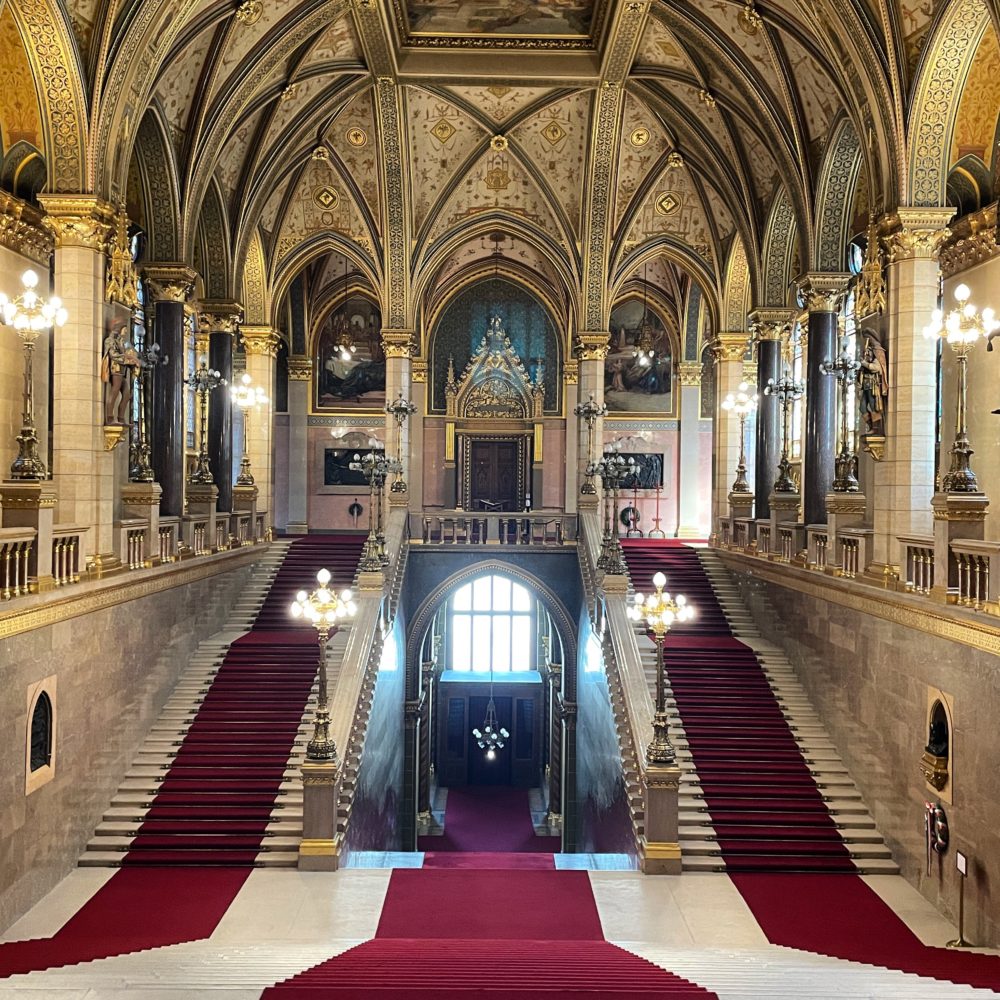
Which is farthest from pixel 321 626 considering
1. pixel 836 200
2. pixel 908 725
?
pixel 836 200

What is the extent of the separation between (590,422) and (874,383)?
8.53 metres

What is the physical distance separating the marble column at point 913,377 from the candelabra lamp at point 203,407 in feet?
39.1

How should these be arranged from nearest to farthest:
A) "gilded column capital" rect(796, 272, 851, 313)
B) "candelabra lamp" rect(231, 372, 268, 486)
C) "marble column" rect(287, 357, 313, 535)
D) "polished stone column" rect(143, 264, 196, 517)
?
1. "gilded column capital" rect(796, 272, 851, 313)
2. "polished stone column" rect(143, 264, 196, 517)
3. "candelabra lamp" rect(231, 372, 268, 486)
4. "marble column" rect(287, 357, 313, 535)

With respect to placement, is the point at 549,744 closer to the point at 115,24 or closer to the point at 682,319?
the point at 682,319

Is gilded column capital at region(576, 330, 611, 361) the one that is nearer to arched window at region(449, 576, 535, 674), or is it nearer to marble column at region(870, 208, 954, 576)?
arched window at region(449, 576, 535, 674)

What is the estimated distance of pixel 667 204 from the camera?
2403cm

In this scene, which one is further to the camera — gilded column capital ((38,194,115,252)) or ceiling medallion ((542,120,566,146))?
ceiling medallion ((542,120,566,146))

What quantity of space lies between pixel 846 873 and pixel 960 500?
5274 millimetres

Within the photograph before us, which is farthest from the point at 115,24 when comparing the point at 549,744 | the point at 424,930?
the point at 549,744

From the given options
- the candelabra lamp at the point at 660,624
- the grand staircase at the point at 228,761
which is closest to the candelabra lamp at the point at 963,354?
the candelabra lamp at the point at 660,624

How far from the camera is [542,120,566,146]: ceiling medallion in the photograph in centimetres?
2223

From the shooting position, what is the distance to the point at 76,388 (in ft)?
45.0

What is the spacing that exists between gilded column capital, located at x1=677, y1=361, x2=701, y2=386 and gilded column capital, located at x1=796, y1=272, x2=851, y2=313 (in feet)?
39.2

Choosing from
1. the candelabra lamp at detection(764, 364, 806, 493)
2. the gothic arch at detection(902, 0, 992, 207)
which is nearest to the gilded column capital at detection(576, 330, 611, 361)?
the candelabra lamp at detection(764, 364, 806, 493)
